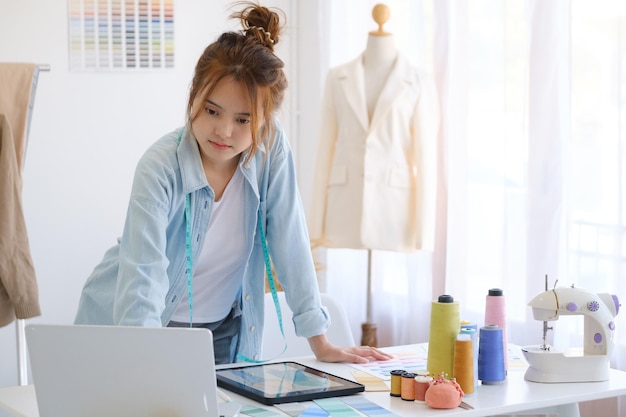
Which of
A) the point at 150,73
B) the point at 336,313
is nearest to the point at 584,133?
the point at 336,313

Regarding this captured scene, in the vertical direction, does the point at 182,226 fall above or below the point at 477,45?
below

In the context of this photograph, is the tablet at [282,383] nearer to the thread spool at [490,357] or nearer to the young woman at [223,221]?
the young woman at [223,221]

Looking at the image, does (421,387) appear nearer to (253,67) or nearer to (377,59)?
(253,67)

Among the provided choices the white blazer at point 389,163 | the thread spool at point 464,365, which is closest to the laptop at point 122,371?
the thread spool at point 464,365

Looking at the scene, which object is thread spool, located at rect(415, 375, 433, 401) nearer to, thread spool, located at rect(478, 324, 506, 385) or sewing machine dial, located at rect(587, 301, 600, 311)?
thread spool, located at rect(478, 324, 506, 385)

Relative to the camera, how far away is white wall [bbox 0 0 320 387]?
12.2 feet

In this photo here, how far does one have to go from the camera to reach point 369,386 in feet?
6.03

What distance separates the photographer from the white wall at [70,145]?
12.2ft

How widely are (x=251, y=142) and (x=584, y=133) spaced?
4.71 feet

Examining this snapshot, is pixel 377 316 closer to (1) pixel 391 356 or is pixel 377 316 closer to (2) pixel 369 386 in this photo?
(1) pixel 391 356

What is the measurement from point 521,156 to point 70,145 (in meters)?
1.79

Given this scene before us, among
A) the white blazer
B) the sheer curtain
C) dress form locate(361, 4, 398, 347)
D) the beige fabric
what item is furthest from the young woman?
dress form locate(361, 4, 398, 347)

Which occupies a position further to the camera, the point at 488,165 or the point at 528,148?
the point at 488,165

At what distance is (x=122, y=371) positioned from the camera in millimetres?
1483
